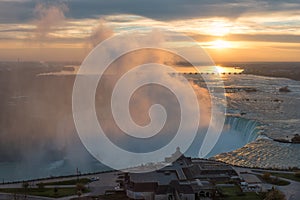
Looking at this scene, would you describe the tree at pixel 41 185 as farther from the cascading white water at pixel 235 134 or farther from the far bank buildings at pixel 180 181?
the cascading white water at pixel 235 134

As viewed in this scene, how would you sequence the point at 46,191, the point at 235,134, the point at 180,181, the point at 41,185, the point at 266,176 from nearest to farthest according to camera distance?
the point at 46,191, the point at 180,181, the point at 41,185, the point at 266,176, the point at 235,134

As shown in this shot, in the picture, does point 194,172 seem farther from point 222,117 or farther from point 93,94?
point 93,94

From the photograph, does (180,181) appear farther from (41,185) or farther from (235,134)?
(235,134)

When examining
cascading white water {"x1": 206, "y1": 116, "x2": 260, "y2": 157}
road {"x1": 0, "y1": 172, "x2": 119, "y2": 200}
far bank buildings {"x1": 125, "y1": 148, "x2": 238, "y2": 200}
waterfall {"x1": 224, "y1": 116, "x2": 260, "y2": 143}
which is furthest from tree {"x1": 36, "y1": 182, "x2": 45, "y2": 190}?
waterfall {"x1": 224, "y1": 116, "x2": 260, "y2": 143}

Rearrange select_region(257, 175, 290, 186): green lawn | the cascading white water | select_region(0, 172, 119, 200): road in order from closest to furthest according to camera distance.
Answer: select_region(0, 172, 119, 200): road, select_region(257, 175, 290, 186): green lawn, the cascading white water

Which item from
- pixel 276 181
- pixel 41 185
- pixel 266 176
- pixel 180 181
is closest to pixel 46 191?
pixel 41 185

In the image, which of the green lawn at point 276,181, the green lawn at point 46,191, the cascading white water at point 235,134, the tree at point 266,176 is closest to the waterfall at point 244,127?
the cascading white water at point 235,134

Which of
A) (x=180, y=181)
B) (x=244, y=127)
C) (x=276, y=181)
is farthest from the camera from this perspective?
(x=244, y=127)

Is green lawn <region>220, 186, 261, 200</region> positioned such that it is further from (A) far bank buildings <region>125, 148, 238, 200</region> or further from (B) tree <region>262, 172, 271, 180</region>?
(B) tree <region>262, 172, 271, 180</region>
